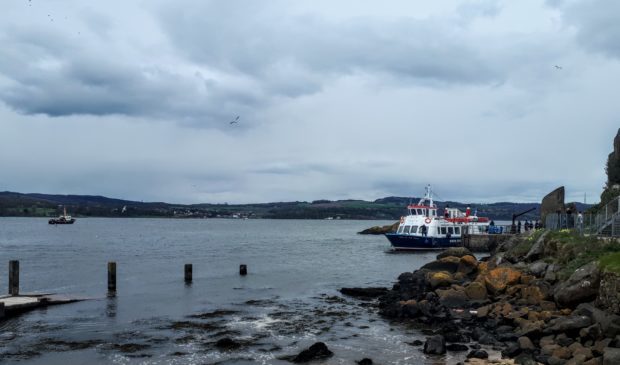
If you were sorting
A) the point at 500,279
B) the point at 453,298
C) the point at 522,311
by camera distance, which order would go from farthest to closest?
1. the point at 453,298
2. the point at 500,279
3. the point at 522,311

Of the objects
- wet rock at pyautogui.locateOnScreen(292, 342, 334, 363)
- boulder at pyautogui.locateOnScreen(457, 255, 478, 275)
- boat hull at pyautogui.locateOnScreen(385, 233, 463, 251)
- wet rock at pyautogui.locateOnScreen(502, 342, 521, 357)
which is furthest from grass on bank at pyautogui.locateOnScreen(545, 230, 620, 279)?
boat hull at pyautogui.locateOnScreen(385, 233, 463, 251)

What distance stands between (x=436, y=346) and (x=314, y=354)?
3.99 m

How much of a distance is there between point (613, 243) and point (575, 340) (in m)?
6.64

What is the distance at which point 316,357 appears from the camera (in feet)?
61.5

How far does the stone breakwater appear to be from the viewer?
52.3 feet

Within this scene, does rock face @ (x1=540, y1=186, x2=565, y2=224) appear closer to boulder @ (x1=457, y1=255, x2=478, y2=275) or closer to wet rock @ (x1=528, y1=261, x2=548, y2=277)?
boulder @ (x1=457, y1=255, x2=478, y2=275)

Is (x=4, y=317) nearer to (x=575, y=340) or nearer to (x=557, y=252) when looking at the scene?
(x=575, y=340)

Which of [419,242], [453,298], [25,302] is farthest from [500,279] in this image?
[419,242]

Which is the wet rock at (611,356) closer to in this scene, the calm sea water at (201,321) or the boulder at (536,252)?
the calm sea water at (201,321)

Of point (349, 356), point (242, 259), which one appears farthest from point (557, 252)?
point (242, 259)

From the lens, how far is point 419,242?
69.7m

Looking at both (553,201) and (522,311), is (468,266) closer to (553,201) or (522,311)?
(522,311)

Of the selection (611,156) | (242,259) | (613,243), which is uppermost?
(611,156)

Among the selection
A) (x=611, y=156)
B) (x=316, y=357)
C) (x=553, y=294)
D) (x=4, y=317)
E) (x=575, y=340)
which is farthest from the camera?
(x=611, y=156)
